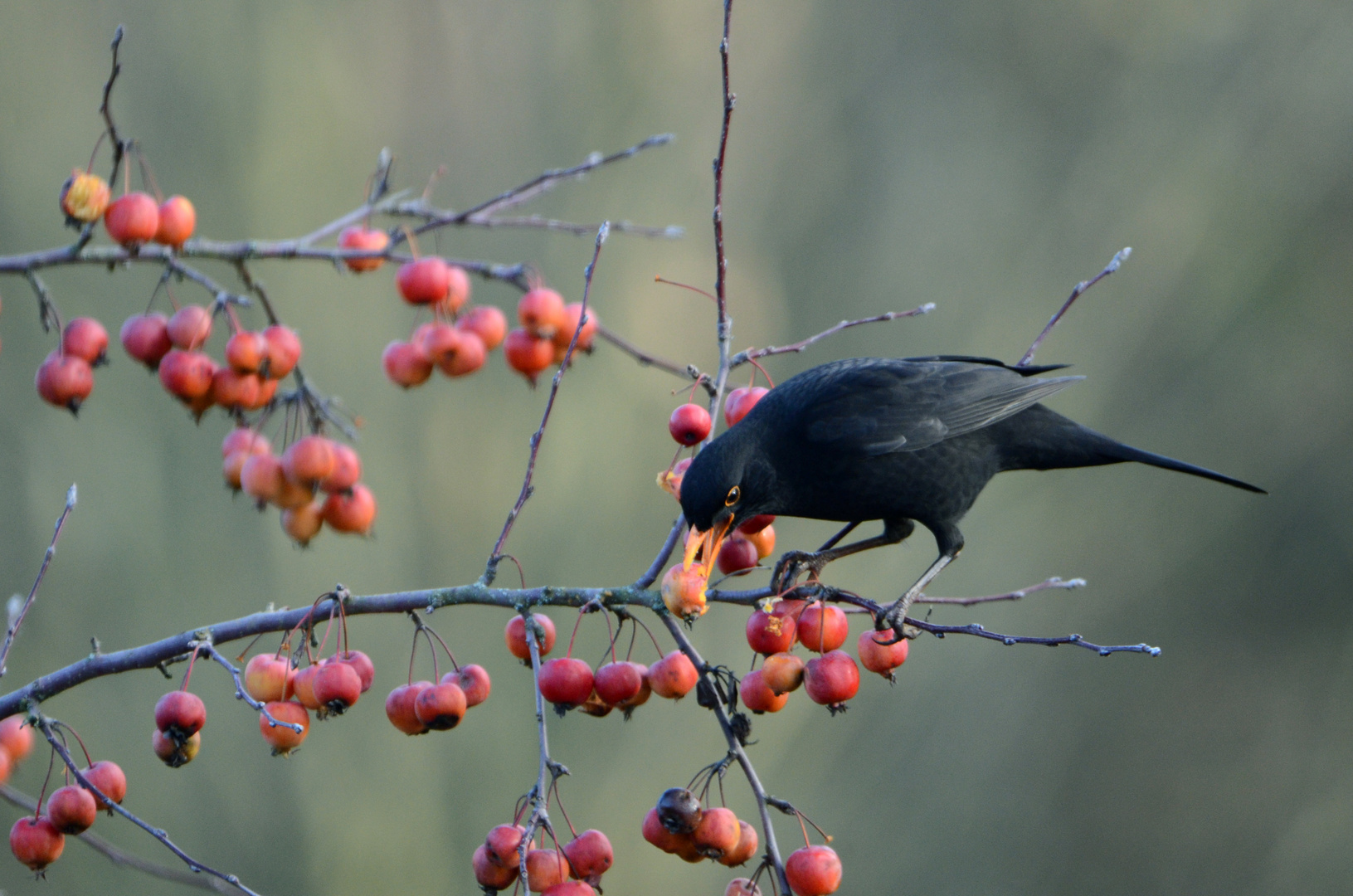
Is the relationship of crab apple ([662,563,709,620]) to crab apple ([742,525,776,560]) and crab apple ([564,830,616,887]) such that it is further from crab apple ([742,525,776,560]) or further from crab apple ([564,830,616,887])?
crab apple ([742,525,776,560])

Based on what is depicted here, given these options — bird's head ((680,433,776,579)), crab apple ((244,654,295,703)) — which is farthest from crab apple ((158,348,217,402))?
bird's head ((680,433,776,579))

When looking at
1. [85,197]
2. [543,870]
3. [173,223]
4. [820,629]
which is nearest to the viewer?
[543,870]

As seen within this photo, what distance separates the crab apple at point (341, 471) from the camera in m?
1.93

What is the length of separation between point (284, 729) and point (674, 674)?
575 millimetres

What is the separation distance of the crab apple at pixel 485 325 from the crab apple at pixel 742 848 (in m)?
1.10

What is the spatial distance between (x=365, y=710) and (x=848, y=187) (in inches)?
145

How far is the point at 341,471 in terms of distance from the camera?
1.95m

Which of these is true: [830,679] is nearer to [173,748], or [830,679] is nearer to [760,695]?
[760,695]

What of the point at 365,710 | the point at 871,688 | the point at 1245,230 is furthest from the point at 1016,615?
the point at 365,710

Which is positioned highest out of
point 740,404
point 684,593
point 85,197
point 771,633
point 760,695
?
point 85,197

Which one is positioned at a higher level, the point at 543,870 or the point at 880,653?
the point at 880,653

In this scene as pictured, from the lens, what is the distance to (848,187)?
19.1ft

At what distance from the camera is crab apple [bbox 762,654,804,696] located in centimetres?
158

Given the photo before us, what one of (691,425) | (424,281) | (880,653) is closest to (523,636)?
(691,425)
